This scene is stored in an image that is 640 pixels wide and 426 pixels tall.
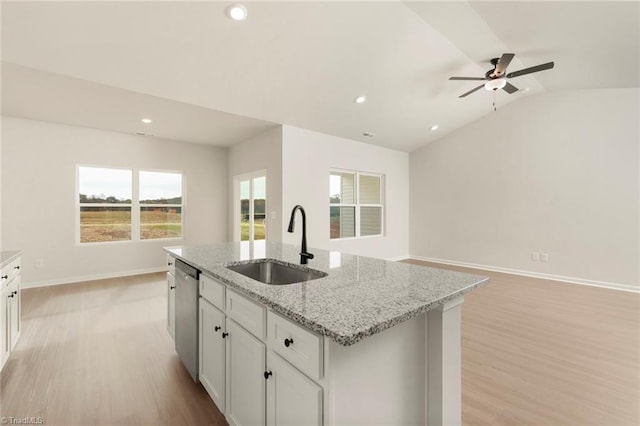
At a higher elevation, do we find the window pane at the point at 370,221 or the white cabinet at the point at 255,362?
the window pane at the point at 370,221

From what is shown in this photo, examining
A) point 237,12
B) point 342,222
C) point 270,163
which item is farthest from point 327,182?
point 237,12

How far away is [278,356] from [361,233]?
5.07 metres

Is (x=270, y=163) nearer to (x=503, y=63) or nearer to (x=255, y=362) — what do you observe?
(x=503, y=63)

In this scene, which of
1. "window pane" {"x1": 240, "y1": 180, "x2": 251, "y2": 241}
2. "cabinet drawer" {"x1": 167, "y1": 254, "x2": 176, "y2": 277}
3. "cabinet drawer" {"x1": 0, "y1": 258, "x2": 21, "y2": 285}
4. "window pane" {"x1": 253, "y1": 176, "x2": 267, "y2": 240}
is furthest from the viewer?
"window pane" {"x1": 240, "y1": 180, "x2": 251, "y2": 241}

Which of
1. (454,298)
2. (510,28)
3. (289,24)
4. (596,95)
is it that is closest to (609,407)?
(454,298)

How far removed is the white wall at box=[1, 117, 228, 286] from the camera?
4301 mm

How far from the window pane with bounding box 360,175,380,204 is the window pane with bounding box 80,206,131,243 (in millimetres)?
4575

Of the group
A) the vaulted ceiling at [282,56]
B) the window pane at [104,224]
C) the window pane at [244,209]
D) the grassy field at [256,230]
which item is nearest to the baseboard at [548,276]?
the vaulted ceiling at [282,56]

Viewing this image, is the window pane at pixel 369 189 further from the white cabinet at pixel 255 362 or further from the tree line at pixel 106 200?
A: the white cabinet at pixel 255 362

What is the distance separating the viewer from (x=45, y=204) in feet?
14.9

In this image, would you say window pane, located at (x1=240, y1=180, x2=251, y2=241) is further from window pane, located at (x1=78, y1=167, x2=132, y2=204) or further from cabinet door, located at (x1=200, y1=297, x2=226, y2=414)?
cabinet door, located at (x1=200, y1=297, x2=226, y2=414)

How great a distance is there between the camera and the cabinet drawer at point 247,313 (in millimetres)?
1254

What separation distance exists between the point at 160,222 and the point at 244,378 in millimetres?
5178

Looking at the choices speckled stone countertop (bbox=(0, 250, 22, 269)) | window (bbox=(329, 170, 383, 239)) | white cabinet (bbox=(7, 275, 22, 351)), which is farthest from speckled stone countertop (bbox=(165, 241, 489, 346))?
window (bbox=(329, 170, 383, 239))
